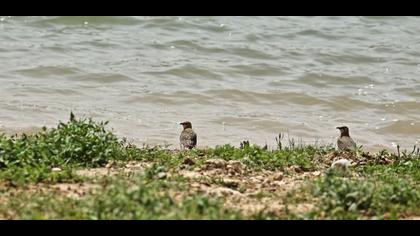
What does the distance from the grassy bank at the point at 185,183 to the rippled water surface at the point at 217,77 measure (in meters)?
4.09

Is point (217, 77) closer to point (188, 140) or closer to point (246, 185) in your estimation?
point (188, 140)

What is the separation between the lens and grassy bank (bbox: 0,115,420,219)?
17.5 feet

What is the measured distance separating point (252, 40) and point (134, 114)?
7.58 m

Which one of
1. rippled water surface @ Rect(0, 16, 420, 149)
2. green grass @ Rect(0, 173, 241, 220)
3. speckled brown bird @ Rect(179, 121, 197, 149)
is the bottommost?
green grass @ Rect(0, 173, 241, 220)

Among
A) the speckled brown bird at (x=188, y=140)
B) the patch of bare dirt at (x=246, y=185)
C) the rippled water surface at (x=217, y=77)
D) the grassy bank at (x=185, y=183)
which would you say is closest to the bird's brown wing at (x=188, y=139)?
the speckled brown bird at (x=188, y=140)

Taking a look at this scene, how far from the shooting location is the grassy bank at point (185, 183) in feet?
17.5

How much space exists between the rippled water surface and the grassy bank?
13.4ft

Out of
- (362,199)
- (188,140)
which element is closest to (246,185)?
(362,199)

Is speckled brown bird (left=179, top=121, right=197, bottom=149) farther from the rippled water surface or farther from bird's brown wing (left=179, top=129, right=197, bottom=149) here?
the rippled water surface

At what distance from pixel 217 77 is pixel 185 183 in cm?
1028

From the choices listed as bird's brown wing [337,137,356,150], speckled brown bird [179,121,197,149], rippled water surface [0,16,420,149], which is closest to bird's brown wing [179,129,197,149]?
speckled brown bird [179,121,197,149]

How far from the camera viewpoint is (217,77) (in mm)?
16594

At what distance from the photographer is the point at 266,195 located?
→ 6301 millimetres
